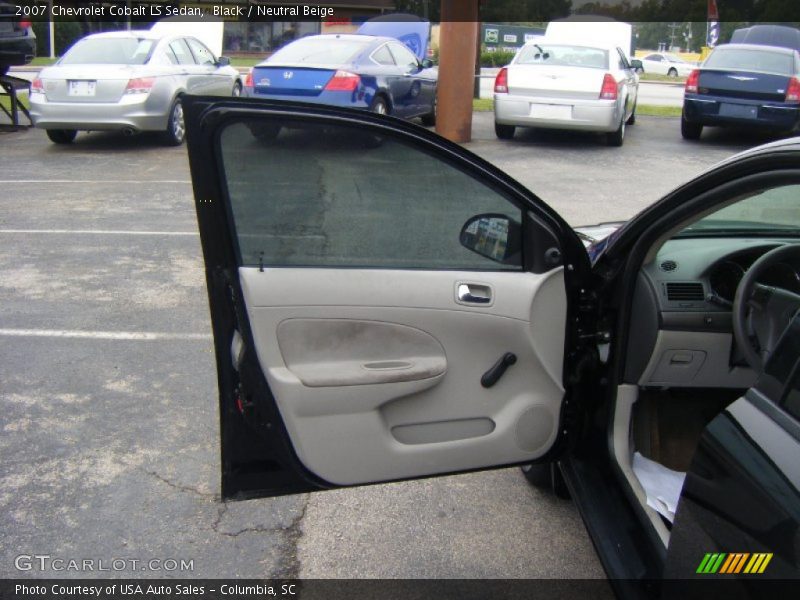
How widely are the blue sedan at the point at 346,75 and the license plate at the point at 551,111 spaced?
201 centimetres

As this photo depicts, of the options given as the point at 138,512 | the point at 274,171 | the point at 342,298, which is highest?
the point at 274,171

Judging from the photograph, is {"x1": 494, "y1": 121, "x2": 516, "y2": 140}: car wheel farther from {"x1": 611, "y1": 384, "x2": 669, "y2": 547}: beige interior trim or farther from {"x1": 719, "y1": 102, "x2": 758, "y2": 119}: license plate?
{"x1": 611, "y1": 384, "x2": 669, "y2": 547}: beige interior trim

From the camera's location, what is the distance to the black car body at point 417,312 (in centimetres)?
245

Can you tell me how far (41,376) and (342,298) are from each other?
2.83 m

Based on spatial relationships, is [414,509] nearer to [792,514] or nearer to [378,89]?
[792,514]

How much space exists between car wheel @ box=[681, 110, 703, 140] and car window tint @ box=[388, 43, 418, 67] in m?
4.56

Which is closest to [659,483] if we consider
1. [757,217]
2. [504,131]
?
[757,217]

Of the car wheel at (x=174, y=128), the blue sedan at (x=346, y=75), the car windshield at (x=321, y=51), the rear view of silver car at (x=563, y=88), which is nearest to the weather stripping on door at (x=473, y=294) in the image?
the blue sedan at (x=346, y=75)

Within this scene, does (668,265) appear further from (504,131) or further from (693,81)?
(693,81)

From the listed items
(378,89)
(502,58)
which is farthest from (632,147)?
(502,58)

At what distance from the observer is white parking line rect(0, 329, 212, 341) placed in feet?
17.1

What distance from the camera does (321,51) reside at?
36.8 ft

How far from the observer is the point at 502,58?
41125mm

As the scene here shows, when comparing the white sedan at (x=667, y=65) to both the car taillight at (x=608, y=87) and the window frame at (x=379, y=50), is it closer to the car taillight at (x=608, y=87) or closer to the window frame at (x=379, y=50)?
the car taillight at (x=608, y=87)
